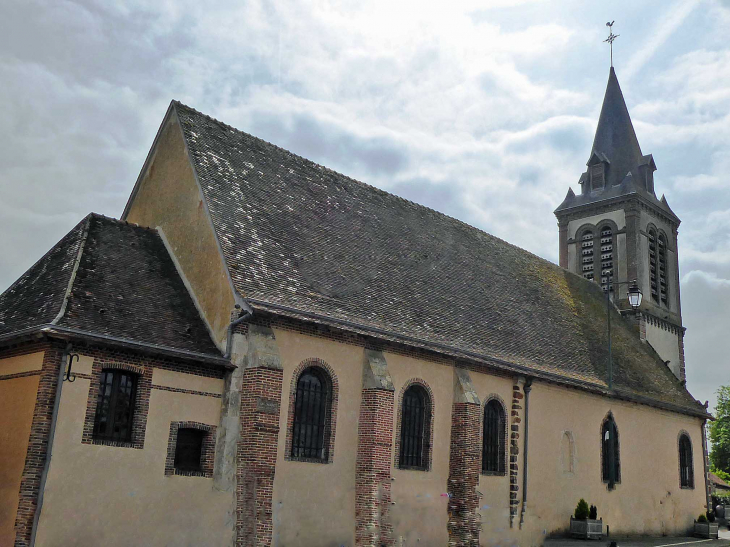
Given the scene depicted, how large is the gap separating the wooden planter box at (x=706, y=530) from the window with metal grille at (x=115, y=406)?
886 inches

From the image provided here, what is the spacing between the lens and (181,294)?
698 inches

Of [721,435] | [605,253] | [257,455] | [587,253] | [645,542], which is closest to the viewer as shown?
[257,455]

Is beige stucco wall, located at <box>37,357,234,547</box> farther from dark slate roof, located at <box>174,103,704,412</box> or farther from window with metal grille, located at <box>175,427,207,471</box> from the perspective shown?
dark slate roof, located at <box>174,103,704,412</box>

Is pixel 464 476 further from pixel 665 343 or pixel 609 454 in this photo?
pixel 665 343

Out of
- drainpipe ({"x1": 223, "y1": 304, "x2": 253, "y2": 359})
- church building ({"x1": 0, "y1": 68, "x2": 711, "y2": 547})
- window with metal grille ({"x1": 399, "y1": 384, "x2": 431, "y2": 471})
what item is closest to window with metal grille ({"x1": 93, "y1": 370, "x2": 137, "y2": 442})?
church building ({"x1": 0, "y1": 68, "x2": 711, "y2": 547})

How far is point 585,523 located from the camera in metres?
22.3

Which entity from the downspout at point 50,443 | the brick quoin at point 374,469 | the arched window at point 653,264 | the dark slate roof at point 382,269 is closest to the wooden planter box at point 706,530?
the dark slate roof at point 382,269

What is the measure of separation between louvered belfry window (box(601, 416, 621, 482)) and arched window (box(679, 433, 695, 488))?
15.8 ft

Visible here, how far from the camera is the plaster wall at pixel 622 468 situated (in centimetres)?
2217

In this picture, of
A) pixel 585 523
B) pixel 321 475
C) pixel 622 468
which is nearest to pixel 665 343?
pixel 622 468

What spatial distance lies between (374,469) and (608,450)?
37.0ft

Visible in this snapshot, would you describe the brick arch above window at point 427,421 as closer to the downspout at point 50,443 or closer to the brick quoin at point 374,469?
the brick quoin at point 374,469

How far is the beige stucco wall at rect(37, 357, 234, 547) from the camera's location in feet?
44.8

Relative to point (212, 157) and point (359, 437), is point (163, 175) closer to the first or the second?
point (212, 157)
